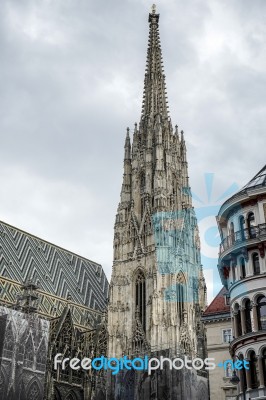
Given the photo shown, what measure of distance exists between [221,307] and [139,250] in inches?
1005

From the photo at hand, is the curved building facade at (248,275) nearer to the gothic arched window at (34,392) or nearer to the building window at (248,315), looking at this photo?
the building window at (248,315)

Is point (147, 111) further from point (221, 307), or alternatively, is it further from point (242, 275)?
point (242, 275)

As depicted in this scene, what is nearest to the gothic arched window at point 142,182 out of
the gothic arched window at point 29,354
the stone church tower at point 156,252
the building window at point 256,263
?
the stone church tower at point 156,252

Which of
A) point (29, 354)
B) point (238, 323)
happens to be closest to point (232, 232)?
point (238, 323)

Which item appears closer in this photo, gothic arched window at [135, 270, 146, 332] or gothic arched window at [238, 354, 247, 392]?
gothic arched window at [238, 354, 247, 392]

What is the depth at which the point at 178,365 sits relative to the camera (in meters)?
49.5

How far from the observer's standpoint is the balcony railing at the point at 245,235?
75.5 ft

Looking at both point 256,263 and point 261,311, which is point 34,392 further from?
point 261,311

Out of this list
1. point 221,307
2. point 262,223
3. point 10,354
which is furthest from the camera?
point 10,354

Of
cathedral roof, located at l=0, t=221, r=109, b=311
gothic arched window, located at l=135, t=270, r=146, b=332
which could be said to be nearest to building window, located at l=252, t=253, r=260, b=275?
gothic arched window, located at l=135, t=270, r=146, b=332

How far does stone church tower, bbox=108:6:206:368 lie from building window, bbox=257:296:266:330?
2952 centimetres

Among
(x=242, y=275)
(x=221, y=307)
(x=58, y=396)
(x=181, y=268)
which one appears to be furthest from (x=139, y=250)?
(x=242, y=275)

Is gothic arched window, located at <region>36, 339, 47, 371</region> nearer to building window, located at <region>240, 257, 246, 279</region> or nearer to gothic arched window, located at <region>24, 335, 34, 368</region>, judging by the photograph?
gothic arched window, located at <region>24, 335, 34, 368</region>

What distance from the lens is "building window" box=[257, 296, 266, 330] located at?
2180cm
